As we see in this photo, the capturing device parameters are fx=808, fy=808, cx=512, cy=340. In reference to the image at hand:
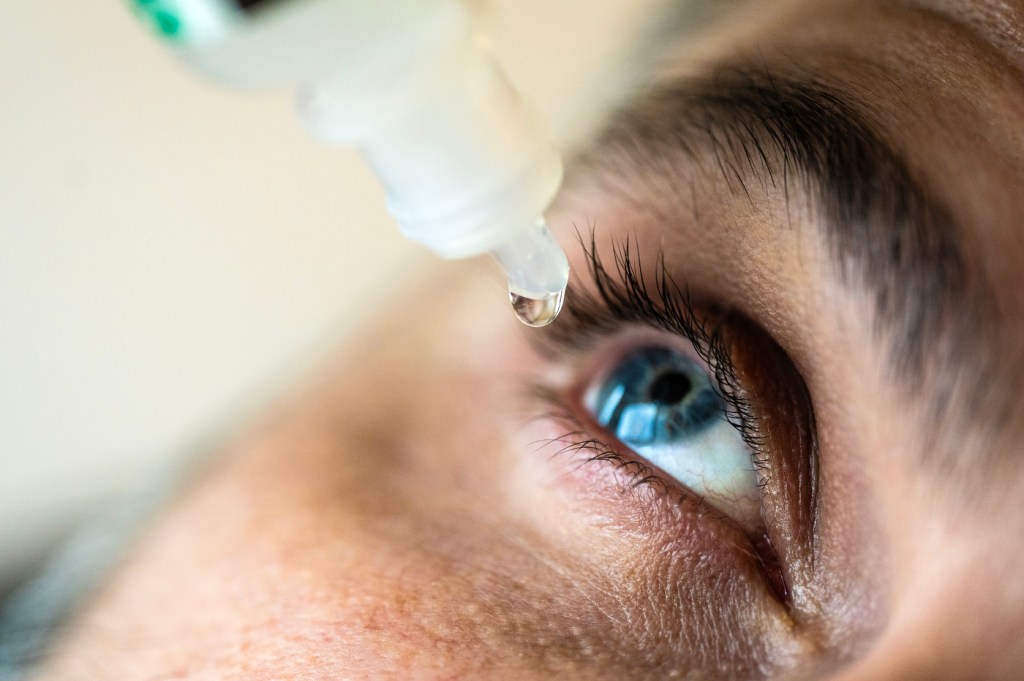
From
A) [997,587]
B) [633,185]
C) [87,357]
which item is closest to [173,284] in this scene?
[87,357]

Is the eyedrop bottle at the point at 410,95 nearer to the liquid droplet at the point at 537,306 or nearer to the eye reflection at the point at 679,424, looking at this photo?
the liquid droplet at the point at 537,306

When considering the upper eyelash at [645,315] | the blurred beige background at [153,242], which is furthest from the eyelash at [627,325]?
the blurred beige background at [153,242]

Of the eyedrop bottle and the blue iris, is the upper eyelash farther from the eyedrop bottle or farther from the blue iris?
the eyedrop bottle

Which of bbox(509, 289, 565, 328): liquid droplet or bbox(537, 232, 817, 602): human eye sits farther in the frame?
bbox(537, 232, 817, 602): human eye

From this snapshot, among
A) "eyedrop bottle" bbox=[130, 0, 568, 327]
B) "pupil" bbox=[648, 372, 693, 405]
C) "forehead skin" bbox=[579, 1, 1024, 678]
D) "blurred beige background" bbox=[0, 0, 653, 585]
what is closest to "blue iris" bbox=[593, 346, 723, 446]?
"pupil" bbox=[648, 372, 693, 405]

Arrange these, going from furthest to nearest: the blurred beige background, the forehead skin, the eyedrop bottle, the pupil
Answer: the blurred beige background → the pupil → the forehead skin → the eyedrop bottle

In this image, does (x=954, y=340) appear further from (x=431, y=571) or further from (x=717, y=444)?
(x=431, y=571)

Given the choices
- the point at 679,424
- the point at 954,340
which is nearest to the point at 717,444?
the point at 679,424

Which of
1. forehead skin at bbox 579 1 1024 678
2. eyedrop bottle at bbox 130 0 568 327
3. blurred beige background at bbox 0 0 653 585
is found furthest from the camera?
blurred beige background at bbox 0 0 653 585
